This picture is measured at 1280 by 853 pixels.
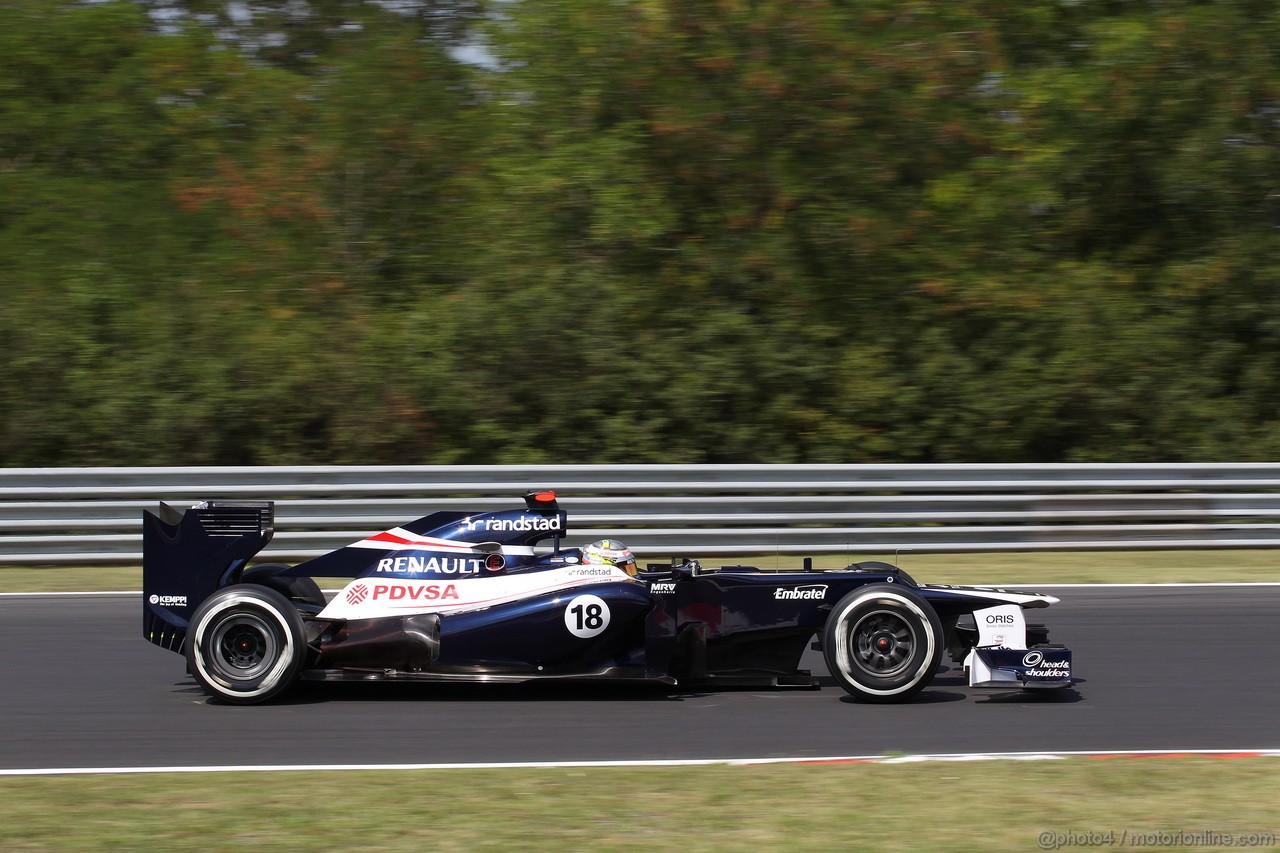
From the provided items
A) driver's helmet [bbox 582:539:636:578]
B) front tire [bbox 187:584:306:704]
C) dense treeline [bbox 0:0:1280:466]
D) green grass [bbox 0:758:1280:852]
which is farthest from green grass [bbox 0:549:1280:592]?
green grass [bbox 0:758:1280:852]

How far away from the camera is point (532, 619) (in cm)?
671

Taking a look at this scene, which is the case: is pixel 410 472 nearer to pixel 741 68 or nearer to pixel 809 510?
pixel 809 510

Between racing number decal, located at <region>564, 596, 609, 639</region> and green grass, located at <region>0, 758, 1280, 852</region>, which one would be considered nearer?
green grass, located at <region>0, 758, 1280, 852</region>

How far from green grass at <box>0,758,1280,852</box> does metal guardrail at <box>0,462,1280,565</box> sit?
5.84 metres

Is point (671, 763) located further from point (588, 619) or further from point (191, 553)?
point (191, 553)

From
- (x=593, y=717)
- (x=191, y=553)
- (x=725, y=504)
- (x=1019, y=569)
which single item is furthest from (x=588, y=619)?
(x=1019, y=569)

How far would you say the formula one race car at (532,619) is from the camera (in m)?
6.71

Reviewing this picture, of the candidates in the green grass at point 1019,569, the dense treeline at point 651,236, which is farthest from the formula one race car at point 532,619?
the dense treeline at point 651,236

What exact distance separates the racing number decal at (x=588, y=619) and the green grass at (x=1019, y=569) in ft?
13.1

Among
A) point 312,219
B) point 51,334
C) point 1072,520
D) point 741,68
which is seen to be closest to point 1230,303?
point 1072,520

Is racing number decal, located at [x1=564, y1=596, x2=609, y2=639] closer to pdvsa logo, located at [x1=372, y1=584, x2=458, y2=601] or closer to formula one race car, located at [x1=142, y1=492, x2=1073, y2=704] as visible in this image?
formula one race car, located at [x1=142, y1=492, x2=1073, y2=704]

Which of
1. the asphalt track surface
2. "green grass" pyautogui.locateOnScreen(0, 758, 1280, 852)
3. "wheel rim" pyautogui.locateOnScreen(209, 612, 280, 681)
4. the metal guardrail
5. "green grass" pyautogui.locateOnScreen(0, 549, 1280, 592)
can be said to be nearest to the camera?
"green grass" pyautogui.locateOnScreen(0, 758, 1280, 852)

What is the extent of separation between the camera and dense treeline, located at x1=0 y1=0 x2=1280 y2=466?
1367cm

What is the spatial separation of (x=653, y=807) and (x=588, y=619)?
5.87ft
